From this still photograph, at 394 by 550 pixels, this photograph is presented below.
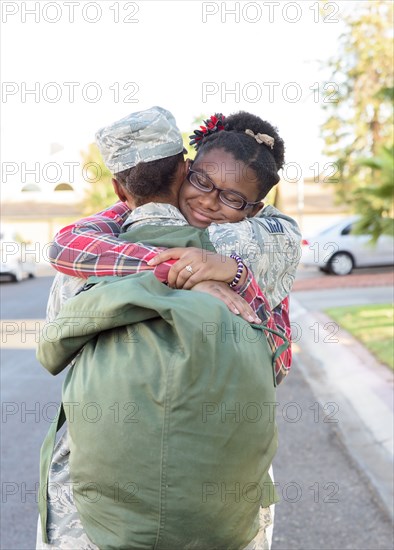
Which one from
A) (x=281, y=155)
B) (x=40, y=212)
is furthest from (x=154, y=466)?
(x=40, y=212)

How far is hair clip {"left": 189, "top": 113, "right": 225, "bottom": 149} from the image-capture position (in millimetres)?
2150

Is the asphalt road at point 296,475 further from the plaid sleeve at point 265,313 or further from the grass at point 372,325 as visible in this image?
the plaid sleeve at point 265,313

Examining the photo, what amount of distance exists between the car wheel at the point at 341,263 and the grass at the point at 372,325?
8.60m

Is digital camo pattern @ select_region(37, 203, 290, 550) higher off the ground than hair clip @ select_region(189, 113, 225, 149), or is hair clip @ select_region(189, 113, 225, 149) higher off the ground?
hair clip @ select_region(189, 113, 225, 149)

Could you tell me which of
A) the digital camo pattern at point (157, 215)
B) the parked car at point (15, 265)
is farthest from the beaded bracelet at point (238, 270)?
the parked car at point (15, 265)

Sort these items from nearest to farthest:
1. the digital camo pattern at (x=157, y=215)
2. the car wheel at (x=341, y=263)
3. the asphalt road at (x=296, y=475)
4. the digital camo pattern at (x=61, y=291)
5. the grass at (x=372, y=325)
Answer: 1. the digital camo pattern at (x=157, y=215)
2. the digital camo pattern at (x=61, y=291)
3. the asphalt road at (x=296, y=475)
4. the grass at (x=372, y=325)
5. the car wheel at (x=341, y=263)

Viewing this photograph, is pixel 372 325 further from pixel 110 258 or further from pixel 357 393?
pixel 110 258

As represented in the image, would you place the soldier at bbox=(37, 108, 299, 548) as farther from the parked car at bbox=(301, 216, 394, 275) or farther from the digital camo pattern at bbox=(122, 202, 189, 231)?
the parked car at bbox=(301, 216, 394, 275)

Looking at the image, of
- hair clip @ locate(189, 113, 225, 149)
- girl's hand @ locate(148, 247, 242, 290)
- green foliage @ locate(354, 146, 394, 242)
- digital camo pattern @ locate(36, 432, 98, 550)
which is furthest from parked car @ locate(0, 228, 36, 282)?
girl's hand @ locate(148, 247, 242, 290)

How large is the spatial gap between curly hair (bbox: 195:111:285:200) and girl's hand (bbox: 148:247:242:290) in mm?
319

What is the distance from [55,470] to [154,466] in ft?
1.49

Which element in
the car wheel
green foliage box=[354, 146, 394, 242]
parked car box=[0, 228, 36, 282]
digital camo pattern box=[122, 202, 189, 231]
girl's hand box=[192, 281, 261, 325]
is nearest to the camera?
girl's hand box=[192, 281, 261, 325]

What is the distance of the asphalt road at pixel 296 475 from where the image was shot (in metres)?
4.09

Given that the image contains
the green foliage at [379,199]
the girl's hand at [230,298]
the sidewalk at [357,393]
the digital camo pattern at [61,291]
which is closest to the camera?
the girl's hand at [230,298]
